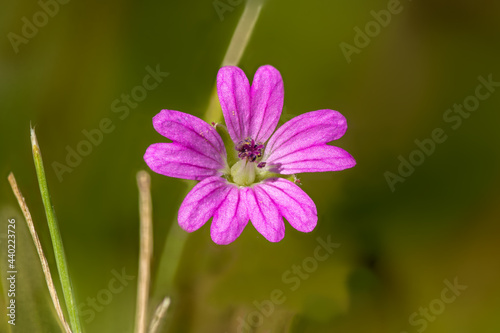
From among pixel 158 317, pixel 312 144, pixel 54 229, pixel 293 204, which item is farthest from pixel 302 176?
pixel 54 229

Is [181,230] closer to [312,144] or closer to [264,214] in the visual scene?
[264,214]

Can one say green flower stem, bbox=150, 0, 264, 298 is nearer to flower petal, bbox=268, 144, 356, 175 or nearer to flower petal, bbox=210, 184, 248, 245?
flower petal, bbox=268, 144, 356, 175

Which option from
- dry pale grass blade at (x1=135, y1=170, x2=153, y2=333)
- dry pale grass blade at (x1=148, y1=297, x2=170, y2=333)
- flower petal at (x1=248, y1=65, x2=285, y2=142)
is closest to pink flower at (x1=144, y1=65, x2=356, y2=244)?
flower petal at (x1=248, y1=65, x2=285, y2=142)

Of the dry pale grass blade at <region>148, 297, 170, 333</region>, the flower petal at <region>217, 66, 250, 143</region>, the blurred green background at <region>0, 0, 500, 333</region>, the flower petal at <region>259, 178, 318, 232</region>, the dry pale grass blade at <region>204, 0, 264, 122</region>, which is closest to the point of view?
the flower petal at <region>259, 178, 318, 232</region>

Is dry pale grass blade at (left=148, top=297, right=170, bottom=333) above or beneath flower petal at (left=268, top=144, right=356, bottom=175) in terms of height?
beneath

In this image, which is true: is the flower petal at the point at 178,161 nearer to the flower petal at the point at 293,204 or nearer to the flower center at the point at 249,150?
the flower center at the point at 249,150

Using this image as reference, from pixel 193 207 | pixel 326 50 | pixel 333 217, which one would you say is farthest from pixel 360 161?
pixel 193 207

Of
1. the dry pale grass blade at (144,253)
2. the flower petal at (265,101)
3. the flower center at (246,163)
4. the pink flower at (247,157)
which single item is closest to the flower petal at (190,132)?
the pink flower at (247,157)
